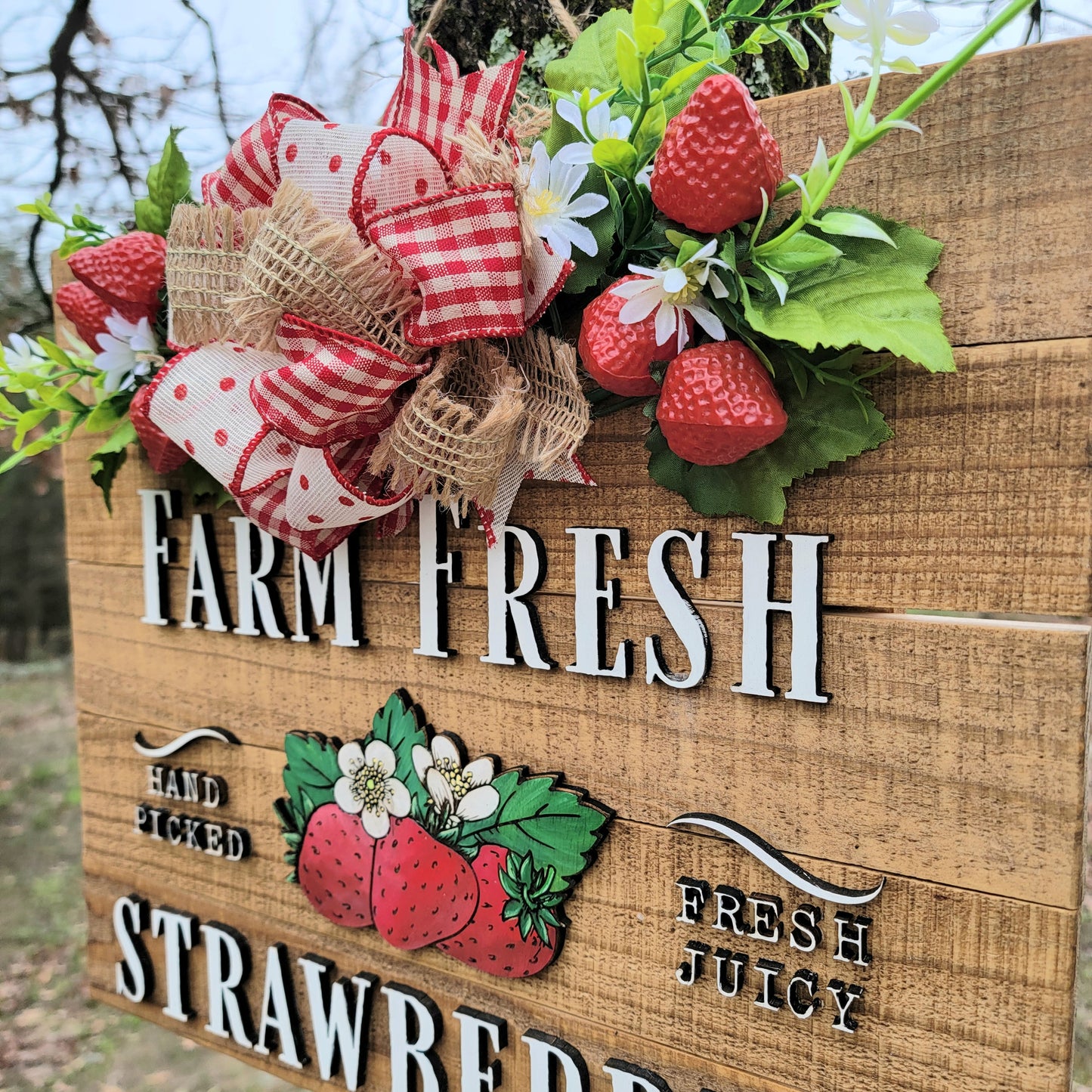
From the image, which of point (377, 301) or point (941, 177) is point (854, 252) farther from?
point (377, 301)

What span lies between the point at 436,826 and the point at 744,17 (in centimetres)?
64

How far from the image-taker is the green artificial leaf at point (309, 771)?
790 millimetres

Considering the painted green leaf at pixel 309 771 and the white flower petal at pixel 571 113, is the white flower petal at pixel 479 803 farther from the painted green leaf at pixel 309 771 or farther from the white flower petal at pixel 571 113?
the white flower petal at pixel 571 113

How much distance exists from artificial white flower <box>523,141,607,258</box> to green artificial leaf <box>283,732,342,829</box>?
0.51 metres

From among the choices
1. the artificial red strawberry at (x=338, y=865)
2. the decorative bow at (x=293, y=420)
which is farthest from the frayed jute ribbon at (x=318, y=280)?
the artificial red strawberry at (x=338, y=865)

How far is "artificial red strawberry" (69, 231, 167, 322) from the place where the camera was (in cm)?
78

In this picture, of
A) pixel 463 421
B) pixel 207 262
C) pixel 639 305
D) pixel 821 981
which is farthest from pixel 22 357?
pixel 821 981

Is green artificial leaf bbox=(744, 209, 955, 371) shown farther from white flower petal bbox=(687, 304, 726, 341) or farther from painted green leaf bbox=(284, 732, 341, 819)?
painted green leaf bbox=(284, 732, 341, 819)

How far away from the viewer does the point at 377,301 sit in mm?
572

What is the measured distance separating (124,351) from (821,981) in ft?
2.71

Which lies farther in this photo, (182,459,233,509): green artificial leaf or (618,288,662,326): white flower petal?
(182,459,233,509): green artificial leaf

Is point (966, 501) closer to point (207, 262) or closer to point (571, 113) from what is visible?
point (571, 113)

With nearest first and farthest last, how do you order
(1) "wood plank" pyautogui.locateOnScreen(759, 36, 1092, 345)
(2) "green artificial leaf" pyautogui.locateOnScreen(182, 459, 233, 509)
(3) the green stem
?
(3) the green stem → (1) "wood plank" pyautogui.locateOnScreen(759, 36, 1092, 345) → (2) "green artificial leaf" pyautogui.locateOnScreen(182, 459, 233, 509)

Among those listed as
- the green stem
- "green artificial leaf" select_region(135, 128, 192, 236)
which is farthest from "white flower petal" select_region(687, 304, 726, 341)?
"green artificial leaf" select_region(135, 128, 192, 236)
